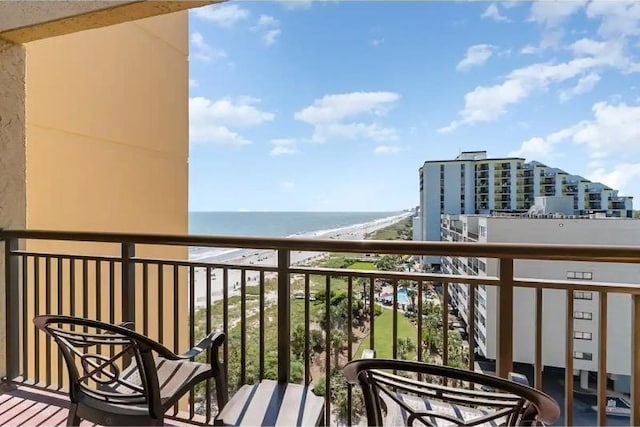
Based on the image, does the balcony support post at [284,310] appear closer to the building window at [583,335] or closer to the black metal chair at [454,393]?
the black metal chair at [454,393]

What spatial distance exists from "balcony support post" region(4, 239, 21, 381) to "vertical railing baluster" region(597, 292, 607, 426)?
3.41 meters

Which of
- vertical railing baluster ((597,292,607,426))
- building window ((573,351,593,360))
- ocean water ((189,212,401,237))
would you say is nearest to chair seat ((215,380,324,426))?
vertical railing baluster ((597,292,607,426))

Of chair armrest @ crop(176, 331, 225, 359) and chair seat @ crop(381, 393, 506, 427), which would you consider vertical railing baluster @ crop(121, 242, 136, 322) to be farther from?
chair seat @ crop(381, 393, 506, 427)

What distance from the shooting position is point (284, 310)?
2041 millimetres

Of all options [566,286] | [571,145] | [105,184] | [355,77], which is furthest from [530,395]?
[355,77]

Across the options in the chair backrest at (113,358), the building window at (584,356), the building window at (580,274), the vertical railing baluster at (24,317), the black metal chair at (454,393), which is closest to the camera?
the black metal chair at (454,393)

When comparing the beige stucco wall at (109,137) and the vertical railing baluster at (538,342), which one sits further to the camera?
the beige stucco wall at (109,137)

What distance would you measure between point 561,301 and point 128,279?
3.12m

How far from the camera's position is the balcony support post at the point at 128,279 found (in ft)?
7.89

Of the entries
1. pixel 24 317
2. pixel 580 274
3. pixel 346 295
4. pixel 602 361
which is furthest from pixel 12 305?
pixel 580 274

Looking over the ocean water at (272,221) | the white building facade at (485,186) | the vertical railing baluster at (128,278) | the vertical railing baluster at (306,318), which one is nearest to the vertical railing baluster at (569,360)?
the vertical railing baluster at (306,318)

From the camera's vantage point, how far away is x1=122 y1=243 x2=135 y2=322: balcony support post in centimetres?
241

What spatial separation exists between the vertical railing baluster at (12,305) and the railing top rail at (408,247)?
0.77m

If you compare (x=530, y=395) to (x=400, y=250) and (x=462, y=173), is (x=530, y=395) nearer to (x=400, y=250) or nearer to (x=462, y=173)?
(x=400, y=250)
